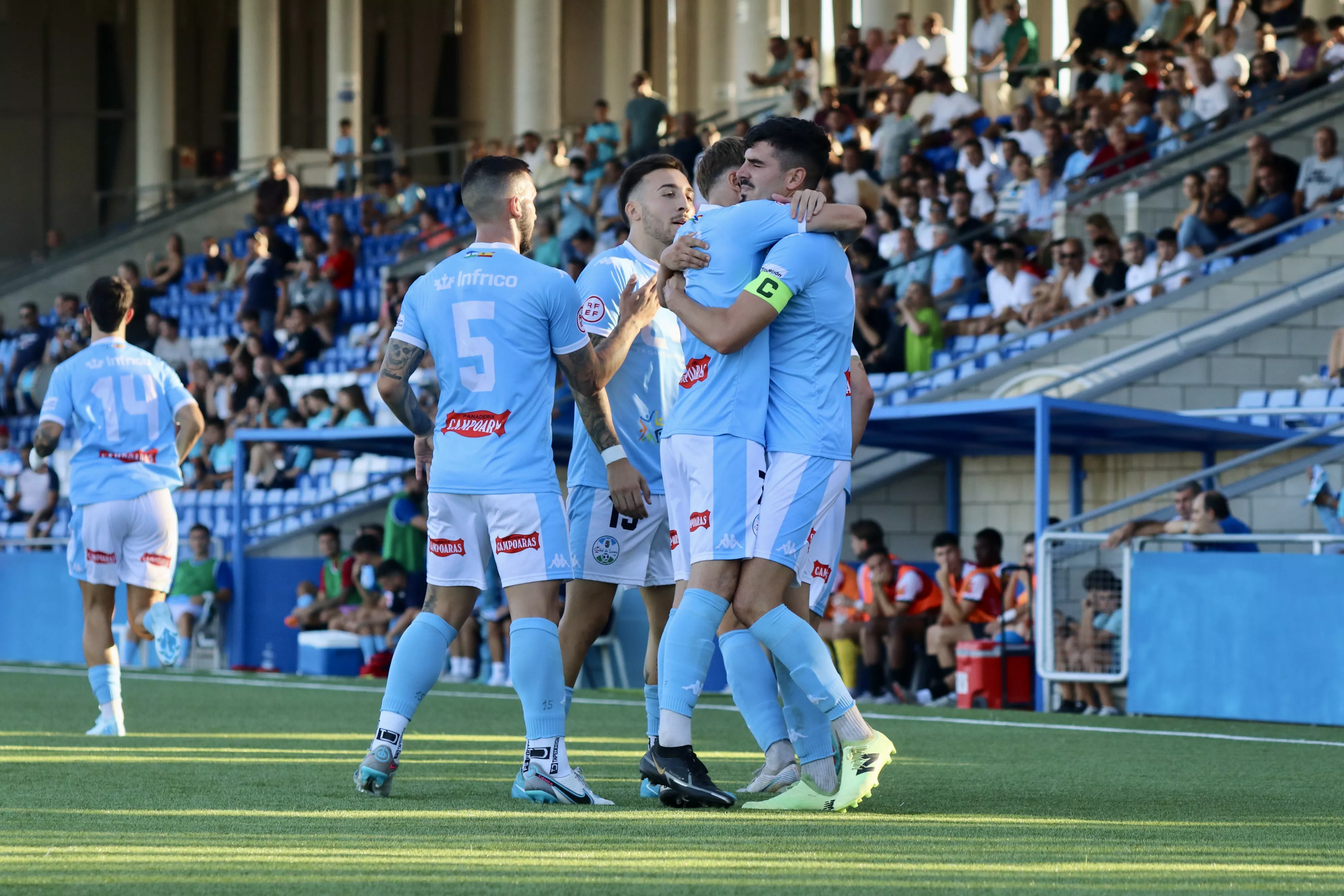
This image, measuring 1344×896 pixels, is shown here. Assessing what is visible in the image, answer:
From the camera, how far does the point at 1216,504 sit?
12.1 m

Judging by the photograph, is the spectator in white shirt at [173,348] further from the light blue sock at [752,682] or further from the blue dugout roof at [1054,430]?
the light blue sock at [752,682]

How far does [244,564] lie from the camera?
18.1 meters

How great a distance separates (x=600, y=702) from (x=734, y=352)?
272 inches

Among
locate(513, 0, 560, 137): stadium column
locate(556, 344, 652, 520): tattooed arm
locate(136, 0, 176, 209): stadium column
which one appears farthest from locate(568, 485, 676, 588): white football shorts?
locate(136, 0, 176, 209): stadium column

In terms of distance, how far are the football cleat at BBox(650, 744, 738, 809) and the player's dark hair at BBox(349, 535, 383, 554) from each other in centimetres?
1132

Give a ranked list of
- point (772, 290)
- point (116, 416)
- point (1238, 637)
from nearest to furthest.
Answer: point (772, 290) < point (116, 416) < point (1238, 637)

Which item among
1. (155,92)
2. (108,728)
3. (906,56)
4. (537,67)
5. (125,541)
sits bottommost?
(108,728)

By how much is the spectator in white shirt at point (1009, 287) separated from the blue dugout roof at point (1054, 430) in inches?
69.9

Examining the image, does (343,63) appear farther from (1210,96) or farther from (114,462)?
(114,462)

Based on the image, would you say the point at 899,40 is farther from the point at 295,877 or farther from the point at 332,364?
the point at 295,877

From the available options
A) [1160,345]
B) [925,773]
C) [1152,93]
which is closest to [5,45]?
[1152,93]

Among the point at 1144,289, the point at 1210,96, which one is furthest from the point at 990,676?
the point at 1210,96

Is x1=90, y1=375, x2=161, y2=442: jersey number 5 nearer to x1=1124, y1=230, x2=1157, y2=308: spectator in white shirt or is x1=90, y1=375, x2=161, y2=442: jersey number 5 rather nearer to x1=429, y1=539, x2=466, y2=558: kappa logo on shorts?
x1=429, y1=539, x2=466, y2=558: kappa logo on shorts

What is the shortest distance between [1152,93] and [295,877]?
16.2 meters
